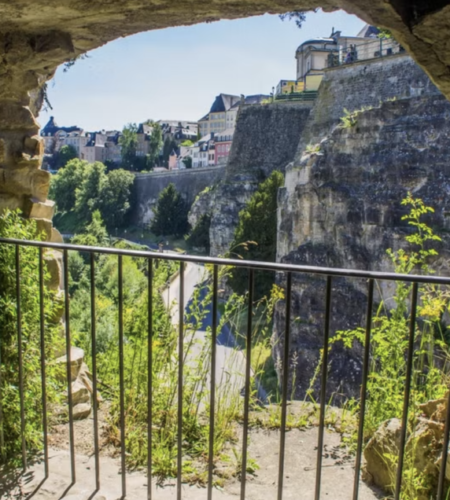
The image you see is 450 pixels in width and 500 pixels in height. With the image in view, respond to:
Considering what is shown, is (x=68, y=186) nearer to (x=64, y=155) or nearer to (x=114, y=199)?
(x=114, y=199)

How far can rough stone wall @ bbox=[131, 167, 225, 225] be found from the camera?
4809 centimetres

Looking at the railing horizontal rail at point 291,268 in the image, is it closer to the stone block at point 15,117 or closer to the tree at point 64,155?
the stone block at point 15,117

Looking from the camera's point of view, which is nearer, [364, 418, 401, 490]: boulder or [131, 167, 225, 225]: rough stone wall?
[364, 418, 401, 490]: boulder

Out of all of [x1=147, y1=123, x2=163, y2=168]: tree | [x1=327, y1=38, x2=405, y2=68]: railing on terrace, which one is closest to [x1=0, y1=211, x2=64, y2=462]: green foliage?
[x1=327, y1=38, x2=405, y2=68]: railing on terrace

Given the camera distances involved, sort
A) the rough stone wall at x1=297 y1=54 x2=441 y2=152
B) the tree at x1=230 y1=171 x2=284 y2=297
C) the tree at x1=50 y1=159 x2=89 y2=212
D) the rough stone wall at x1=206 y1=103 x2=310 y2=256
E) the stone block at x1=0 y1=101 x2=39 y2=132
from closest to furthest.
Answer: the stone block at x1=0 y1=101 x2=39 y2=132 < the rough stone wall at x1=297 y1=54 x2=441 y2=152 < the tree at x1=230 y1=171 x2=284 y2=297 < the rough stone wall at x1=206 y1=103 x2=310 y2=256 < the tree at x1=50 y1=159 x2=89 y2=212

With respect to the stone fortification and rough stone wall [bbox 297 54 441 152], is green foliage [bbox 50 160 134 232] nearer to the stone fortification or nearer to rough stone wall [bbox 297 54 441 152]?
the stone fortification

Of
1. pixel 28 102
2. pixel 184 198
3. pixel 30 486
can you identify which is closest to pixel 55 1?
pixel 28 102

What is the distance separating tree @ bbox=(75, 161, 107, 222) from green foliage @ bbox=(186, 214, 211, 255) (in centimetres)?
1926

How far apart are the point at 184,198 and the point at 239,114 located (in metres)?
15.2

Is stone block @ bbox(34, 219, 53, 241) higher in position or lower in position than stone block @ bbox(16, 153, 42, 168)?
lower

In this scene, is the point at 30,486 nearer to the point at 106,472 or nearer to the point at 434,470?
the point at 106,472

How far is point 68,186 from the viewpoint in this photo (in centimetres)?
6312

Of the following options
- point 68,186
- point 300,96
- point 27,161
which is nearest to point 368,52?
point 300,96

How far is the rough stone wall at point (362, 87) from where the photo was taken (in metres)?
21.8
